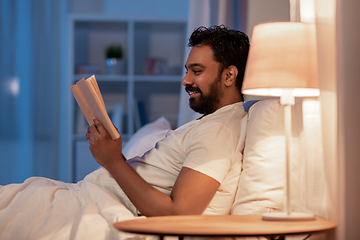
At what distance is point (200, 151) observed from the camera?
111cm

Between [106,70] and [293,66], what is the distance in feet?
8.27

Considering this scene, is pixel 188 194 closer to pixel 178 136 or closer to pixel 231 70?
pixel 178 136

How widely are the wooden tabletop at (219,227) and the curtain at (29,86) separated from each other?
2.59 metres

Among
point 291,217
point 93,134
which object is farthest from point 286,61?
point 93,134

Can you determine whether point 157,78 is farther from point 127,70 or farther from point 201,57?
point 201,57

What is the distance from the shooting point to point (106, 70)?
3.19 metres

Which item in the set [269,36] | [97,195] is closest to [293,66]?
[269,36]

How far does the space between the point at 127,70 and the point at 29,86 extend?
2.77 ft

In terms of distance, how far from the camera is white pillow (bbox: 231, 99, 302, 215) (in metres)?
1.06

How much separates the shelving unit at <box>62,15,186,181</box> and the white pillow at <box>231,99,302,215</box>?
2.07 metres

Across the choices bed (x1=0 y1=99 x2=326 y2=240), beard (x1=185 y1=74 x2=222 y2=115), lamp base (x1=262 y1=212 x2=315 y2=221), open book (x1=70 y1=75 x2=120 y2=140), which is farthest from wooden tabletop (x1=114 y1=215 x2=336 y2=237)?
beard (x1=185 y1=74 x2=222 y2=115)

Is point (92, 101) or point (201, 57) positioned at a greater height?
point (201, 57)

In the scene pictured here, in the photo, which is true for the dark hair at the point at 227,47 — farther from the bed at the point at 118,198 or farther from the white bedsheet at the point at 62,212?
the white bedsheet at the point at 62,212

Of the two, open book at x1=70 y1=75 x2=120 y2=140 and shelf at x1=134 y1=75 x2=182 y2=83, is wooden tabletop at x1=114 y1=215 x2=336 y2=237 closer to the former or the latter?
open book at x1=70 y1=75 x2=120 y2=140
